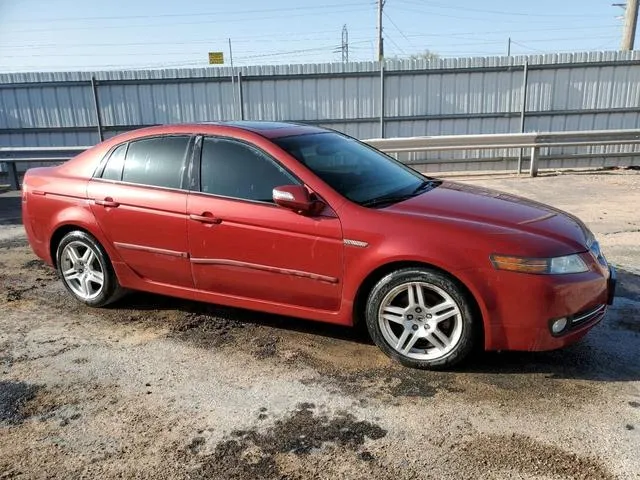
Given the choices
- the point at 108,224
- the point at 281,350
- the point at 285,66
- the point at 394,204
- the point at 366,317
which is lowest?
the point at 281,350

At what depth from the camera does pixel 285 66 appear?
14516mm

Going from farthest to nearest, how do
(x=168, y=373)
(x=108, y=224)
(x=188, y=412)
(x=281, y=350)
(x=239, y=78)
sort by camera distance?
(x=239, y=78)
(x=108, y=224)
(x=281, y=350)
(x=168, y=373)
(x=188, y=412)

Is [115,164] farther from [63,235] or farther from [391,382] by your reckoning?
[391,382]

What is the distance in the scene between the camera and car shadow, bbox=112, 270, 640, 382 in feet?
11.2

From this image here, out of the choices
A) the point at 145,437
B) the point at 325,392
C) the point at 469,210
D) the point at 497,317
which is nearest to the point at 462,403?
the point at 497,317

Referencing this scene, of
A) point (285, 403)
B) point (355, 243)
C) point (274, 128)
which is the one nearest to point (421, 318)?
point (355, 243)

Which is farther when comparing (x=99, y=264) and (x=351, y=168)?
(x=99, y=264)

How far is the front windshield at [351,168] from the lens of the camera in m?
3.77

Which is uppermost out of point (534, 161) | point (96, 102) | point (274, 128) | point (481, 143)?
point (274, 128)

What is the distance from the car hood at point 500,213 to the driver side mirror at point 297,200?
1.61 feet

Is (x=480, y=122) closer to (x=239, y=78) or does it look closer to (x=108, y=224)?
(x=239, y=78)

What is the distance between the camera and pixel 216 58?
55.4 feet

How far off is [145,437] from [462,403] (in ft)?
5.73

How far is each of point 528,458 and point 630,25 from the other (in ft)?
66.3
